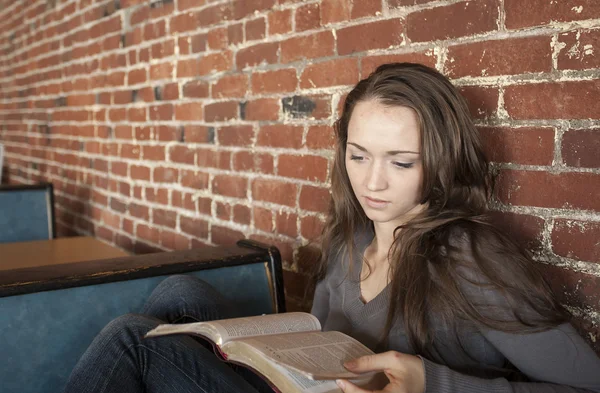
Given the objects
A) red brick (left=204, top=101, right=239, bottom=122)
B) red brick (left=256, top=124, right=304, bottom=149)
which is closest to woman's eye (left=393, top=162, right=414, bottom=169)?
red brick (left=256, top=124, right=304, bottom=149)

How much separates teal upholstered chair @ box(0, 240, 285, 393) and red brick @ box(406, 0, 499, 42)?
2.42ft

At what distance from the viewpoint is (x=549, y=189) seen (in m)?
1.27

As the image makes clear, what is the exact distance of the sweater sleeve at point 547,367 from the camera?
3.58ft

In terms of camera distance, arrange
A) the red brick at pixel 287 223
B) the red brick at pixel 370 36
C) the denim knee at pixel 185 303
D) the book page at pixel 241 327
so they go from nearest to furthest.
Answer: the book page at pixel 241 327, the denim knee at pixel 185 303, the red brick at pixel 370 36, the red brick at pixel 287 223

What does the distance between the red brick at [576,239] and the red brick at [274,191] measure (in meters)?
0.88

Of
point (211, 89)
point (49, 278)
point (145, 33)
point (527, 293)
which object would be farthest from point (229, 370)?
point (145, 33)

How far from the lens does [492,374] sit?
1.24 meters

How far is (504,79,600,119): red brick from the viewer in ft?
3.87

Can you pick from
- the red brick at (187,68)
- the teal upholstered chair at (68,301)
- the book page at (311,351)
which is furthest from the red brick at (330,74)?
the book page at (311,351)

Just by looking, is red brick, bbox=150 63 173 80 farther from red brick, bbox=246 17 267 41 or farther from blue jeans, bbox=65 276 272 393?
blue jeans, bbox=65 276 272 393

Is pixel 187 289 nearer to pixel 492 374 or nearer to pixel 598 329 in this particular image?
pixel 492 374

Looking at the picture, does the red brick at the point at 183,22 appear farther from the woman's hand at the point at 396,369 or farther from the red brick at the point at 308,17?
the woman's hand at the point at 396,369

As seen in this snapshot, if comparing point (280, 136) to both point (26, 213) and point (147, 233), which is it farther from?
point (26, 213)

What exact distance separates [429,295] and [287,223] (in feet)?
2.77
